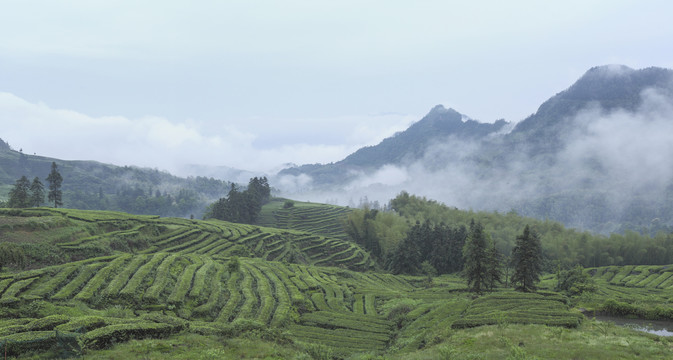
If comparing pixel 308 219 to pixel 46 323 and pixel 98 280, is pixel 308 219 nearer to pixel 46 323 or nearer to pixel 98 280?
pixel 98 280

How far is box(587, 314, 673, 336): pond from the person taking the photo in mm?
34406

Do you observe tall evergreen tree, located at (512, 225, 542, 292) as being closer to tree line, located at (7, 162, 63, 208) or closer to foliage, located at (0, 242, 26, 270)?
foliage, located at (0, 242, 26, 270)

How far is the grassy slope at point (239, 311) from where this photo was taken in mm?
24500

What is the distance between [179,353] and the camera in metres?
23.2

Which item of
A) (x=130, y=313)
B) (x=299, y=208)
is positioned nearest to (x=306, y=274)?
(x=130, y=313)

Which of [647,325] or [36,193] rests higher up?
[36,193]

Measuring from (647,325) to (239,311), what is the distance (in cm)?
4388

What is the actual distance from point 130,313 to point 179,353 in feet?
42.8

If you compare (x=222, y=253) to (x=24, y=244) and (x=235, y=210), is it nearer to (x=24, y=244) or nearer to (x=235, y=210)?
(x=24, y=244)

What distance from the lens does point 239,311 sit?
39.6m

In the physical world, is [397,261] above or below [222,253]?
below

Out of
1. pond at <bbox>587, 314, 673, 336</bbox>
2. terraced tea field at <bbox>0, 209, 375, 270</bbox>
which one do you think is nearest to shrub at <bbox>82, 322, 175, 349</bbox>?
terraced tea field at <bbox>0, 209, 375, 270</bbox>

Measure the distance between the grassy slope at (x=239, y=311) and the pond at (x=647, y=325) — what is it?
17.1 feet

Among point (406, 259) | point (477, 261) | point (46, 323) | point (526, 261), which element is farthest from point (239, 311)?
point (406, 259)
